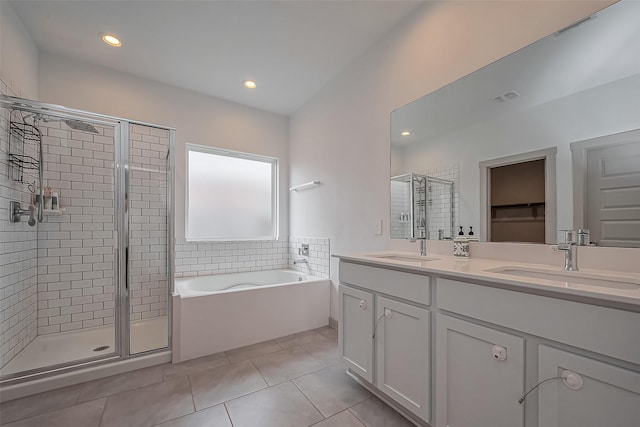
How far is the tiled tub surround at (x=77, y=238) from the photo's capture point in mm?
2375

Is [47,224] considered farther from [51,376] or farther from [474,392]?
[474,392]

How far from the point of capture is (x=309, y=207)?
134 inches

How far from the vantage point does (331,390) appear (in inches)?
70.7

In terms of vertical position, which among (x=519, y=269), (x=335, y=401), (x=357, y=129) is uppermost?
(x=357, y=129)

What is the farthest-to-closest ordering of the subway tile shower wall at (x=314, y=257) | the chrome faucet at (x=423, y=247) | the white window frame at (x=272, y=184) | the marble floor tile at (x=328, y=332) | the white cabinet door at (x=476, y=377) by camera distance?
the white window frame at (x=272, y=184) < the subway tile shower wall at (x=314, y=257) < the marble floor tile at (x=328, y=332) < the chrome faucet at (x=423, y=247) < the white cabinet door at (x=476, y=377)

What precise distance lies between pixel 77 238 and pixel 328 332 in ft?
8.54

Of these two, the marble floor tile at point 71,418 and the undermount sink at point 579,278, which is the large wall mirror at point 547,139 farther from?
the marble floor tile at point 71,418

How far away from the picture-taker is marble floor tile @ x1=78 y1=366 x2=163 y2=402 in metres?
1.78

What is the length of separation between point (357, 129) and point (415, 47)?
0.82 meters

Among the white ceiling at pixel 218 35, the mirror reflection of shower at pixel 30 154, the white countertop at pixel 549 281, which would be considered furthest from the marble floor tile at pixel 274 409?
the white ceiling at pixel 218 35

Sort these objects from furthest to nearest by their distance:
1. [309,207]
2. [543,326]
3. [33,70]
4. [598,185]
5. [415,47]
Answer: [309,207]
[33,70]
[415,47]
[598,185]
[543,326]

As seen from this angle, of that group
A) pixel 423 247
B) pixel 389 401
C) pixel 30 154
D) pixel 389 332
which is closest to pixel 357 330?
pixel 389 332

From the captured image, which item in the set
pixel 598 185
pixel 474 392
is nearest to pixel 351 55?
pixel 598 185

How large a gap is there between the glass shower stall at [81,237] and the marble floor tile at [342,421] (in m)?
1.55
